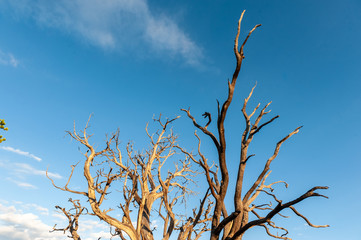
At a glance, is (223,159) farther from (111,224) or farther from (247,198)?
(111,224)

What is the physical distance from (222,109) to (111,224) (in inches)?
315

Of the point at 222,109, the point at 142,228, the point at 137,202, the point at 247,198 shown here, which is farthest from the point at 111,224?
the point at 222,109

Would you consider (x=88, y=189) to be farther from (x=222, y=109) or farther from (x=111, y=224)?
(x=222, y=109)

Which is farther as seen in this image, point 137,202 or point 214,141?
point 137,202

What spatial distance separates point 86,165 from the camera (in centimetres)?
1138

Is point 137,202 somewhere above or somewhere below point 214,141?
above

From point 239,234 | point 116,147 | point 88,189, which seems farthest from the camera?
point 116,147

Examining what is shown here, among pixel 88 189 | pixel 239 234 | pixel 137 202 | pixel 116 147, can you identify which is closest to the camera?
pixel 239 234

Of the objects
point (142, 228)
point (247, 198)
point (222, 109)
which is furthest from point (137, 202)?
point (222, 109)

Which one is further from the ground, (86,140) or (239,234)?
(86,140)

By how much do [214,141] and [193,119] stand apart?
1.72 ft

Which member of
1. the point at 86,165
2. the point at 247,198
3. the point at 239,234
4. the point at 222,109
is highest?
the point at 86,165

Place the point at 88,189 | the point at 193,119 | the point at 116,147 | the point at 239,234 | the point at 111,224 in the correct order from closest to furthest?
the point at 239,234 < the point at 193,119 < the point at 111,224 < the point at 88,189 < the point at 116,147

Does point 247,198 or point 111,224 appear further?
point 111,224
